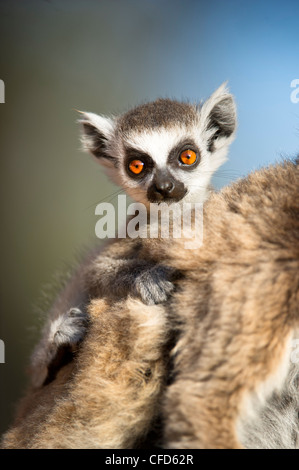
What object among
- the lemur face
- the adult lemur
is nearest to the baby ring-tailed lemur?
the lemur face

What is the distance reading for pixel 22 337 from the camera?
13.5 ft

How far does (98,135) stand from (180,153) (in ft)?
2.34

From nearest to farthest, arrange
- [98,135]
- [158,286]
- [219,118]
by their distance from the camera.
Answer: [158,286] < [219,118] < [98,135]

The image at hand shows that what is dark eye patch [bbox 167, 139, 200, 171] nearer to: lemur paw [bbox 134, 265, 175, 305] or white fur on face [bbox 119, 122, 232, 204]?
white fur on face [bbox 119, 122, 232, 204]

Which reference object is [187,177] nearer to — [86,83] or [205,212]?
[205,212]

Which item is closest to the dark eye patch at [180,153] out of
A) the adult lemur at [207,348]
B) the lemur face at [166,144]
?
the lemur face at [166,144]

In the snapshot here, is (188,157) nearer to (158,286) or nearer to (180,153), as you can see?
(180,153)

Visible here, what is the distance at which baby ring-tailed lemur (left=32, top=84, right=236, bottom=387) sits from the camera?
2166mm

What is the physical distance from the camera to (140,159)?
2.95 meters

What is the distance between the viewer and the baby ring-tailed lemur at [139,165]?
2.17m

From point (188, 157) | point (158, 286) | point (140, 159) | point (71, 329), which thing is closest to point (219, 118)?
point (188, 157)

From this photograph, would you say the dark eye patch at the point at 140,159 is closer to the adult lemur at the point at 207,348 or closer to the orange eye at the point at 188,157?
the orange eye at the point at 188,157

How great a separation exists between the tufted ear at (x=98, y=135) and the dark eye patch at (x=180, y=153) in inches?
21.5

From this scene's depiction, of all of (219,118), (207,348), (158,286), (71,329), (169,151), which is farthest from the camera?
(219,118)
